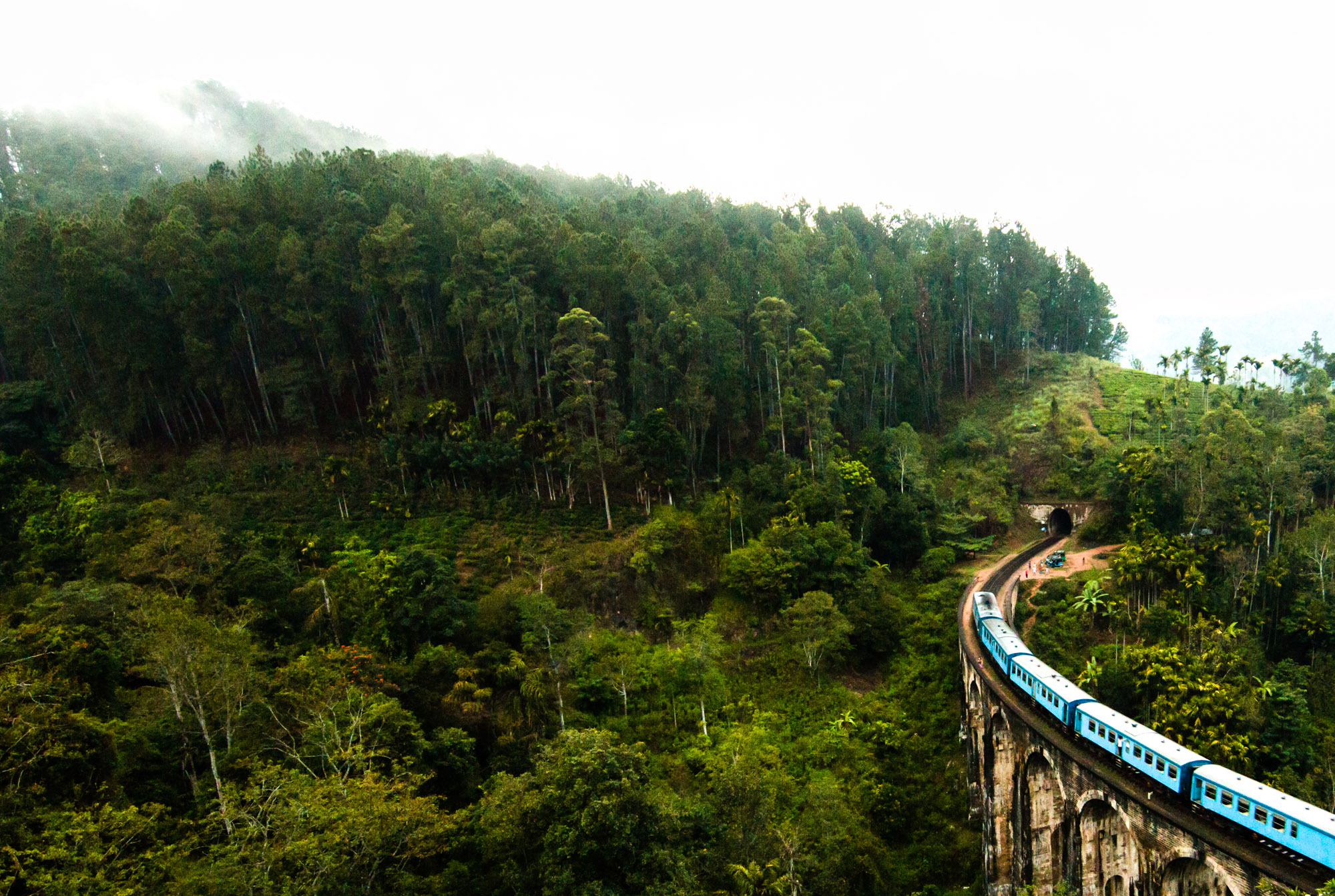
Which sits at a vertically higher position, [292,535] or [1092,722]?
[292,535]

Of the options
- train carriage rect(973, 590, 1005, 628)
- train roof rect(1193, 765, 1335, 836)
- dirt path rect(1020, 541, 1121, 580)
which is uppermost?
train roof rect(1193, 765, 1335, 836)

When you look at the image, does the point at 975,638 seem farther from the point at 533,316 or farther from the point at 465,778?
the point at 533,316

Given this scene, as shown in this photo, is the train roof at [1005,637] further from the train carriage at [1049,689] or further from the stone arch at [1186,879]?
the stone arch at [1186,879]

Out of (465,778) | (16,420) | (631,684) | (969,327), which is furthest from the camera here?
(969,327)

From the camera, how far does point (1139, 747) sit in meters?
20.2

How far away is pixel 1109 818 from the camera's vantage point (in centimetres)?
2108

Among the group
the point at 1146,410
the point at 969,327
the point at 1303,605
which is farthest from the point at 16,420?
the point at 1146,410

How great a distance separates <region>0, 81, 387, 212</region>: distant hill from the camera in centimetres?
7562

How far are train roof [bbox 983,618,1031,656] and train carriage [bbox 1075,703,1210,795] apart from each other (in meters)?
5.47

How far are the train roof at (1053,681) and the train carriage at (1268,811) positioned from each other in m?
5.04

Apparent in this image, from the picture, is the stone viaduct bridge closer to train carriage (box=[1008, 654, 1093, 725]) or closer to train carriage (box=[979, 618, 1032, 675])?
train carriage (box=[1008, 654, 1093, 725])

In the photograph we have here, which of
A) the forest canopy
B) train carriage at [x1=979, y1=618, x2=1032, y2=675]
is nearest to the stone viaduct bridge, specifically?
train carriage at [x1=979, y1=618, x2=1032, y2=675]

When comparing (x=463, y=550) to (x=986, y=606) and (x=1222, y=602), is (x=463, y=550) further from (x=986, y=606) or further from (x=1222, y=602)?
(x=1222, y=602)

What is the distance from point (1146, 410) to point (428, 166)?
68025mm
